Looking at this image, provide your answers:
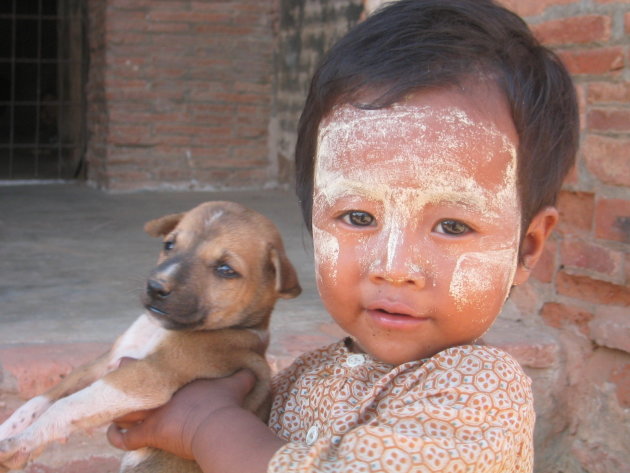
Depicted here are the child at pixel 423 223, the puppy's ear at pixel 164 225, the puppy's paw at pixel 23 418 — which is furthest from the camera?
the puppy's ear at pixel 164 225

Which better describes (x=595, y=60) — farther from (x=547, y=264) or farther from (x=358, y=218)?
(x=358, y=218)

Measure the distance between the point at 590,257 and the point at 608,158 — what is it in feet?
1.28

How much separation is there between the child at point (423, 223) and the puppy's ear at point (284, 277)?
0.63 m

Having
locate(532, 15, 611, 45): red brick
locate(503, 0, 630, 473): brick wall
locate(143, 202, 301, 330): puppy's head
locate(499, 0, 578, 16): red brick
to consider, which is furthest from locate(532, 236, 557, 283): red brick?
locate(143, 202, 301, 330): puppy's head

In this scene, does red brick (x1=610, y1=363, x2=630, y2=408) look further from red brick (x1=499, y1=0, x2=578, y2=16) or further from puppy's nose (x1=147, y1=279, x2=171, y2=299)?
puppy's nose (x1=147, y1=279, x2=171, y2=299)

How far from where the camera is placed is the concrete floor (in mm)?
3795

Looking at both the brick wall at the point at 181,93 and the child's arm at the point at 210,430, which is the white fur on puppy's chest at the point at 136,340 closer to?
the child's arm at the point at 210,430

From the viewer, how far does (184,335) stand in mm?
2289

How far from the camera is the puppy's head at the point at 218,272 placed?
227cm

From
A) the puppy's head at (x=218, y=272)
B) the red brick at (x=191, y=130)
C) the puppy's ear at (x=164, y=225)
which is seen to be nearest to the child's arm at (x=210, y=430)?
the puppy's head at (x=218, y=272)

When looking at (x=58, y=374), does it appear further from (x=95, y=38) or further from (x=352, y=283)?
(x=95, y=38)

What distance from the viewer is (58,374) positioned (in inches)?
128

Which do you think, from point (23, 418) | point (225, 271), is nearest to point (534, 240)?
point (225, 271)

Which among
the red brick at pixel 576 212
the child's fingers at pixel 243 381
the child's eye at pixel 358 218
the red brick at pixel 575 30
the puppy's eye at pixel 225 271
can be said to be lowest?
the child's fingers at pixel 243 381
